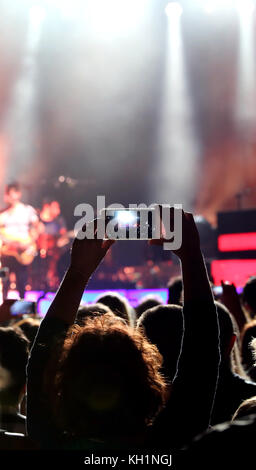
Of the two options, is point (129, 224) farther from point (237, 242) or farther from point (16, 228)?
point (16, 228)

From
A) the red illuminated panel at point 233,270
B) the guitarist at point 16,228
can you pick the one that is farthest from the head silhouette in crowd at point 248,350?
the guitarist at point 16,228

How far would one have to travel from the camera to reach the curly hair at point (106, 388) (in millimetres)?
1243

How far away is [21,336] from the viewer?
2.37m

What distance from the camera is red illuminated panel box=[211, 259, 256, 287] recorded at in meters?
7.78

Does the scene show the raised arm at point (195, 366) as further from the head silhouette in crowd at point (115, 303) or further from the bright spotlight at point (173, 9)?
the bright spotlight at point (173, 9)

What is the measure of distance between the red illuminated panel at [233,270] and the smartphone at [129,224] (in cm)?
615

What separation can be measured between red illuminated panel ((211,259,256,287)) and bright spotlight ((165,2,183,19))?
531 cm

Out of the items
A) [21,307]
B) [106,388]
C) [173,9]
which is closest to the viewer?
[106,388]

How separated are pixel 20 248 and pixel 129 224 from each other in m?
10.3

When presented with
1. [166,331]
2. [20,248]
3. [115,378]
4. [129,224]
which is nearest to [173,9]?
[20,248]

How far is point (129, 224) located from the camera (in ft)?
5.68

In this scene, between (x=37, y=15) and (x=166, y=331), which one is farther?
(x=37, y=15)

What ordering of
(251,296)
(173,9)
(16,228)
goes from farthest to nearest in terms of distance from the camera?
(16,228), (173,9), (251,296)

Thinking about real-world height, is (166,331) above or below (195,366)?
above
